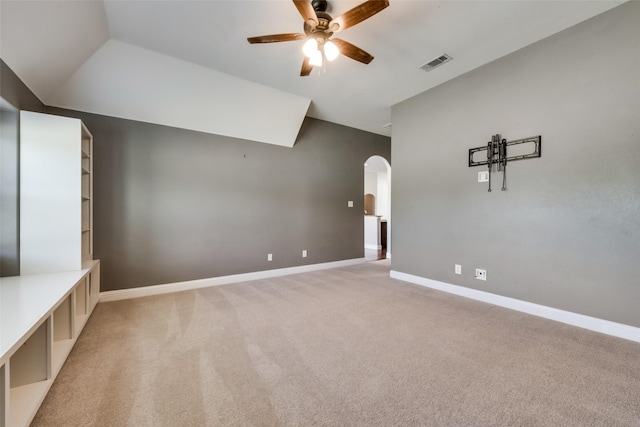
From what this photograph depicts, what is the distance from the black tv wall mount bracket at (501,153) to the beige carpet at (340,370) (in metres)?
1.65

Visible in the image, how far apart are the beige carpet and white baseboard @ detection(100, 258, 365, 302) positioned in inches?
12.3

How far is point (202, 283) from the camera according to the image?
3.63 meters

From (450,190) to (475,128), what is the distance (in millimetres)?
816

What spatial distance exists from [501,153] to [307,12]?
254cm

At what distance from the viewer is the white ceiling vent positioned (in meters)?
2.86

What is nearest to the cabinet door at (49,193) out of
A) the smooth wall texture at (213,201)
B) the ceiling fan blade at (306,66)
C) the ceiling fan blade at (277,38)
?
the smooth wall texture at (213,201)

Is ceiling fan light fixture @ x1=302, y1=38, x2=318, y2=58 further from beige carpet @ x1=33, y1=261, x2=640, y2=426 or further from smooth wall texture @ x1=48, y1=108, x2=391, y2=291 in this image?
beige carpet @ x1=33, y1=261, x2=640, y2=426

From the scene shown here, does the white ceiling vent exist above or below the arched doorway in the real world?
above

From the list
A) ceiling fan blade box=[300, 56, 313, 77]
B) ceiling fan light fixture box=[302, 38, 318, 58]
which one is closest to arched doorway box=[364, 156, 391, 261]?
ceiling fan blade box=[300, 56, 313, 77]

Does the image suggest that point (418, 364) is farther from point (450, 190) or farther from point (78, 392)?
point (450, 190)

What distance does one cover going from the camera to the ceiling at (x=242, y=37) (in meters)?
2.05

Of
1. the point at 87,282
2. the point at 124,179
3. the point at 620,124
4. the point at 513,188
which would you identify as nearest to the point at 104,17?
the point at 124,179

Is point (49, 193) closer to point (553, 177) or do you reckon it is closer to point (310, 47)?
point (310, 47)

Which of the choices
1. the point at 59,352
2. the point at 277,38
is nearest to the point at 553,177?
the point at 277,38
